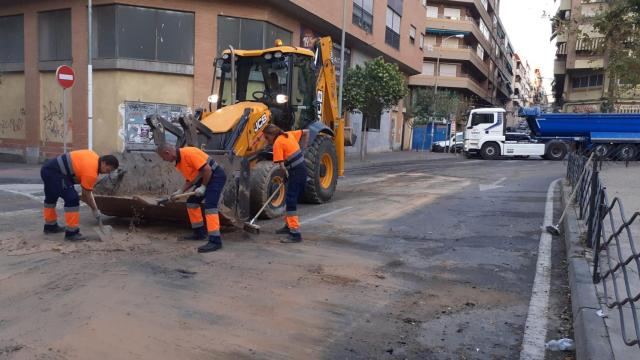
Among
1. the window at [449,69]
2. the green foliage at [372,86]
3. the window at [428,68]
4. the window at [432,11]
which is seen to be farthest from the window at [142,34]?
the window at [432,11]

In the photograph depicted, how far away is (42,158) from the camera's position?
20.8m

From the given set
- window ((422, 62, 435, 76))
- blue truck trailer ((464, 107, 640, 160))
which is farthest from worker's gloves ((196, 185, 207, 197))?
window ((422, 62, 435, 76))

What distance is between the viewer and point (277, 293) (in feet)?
16.4

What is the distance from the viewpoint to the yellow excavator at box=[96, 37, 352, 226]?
738 cm

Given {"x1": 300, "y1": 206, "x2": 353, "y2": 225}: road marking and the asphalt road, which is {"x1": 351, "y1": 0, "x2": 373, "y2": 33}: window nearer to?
{"x1": 300, "y1": 206, "x2": 353, "y2": 225}: road marking

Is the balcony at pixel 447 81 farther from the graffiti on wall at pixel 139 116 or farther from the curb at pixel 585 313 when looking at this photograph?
the curb at pixel 585 313

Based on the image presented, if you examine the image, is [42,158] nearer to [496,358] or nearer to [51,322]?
[51,322]

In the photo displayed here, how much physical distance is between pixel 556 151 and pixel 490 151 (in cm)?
323

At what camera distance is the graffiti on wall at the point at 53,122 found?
2027 centimetres

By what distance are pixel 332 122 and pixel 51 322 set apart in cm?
800

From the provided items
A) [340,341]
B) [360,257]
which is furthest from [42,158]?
[340,341]

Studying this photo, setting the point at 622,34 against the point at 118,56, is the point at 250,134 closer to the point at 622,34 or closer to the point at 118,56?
the point at 622,34

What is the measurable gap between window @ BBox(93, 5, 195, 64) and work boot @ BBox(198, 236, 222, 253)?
14086 millimetres

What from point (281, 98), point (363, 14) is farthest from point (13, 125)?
point (281, 98)
